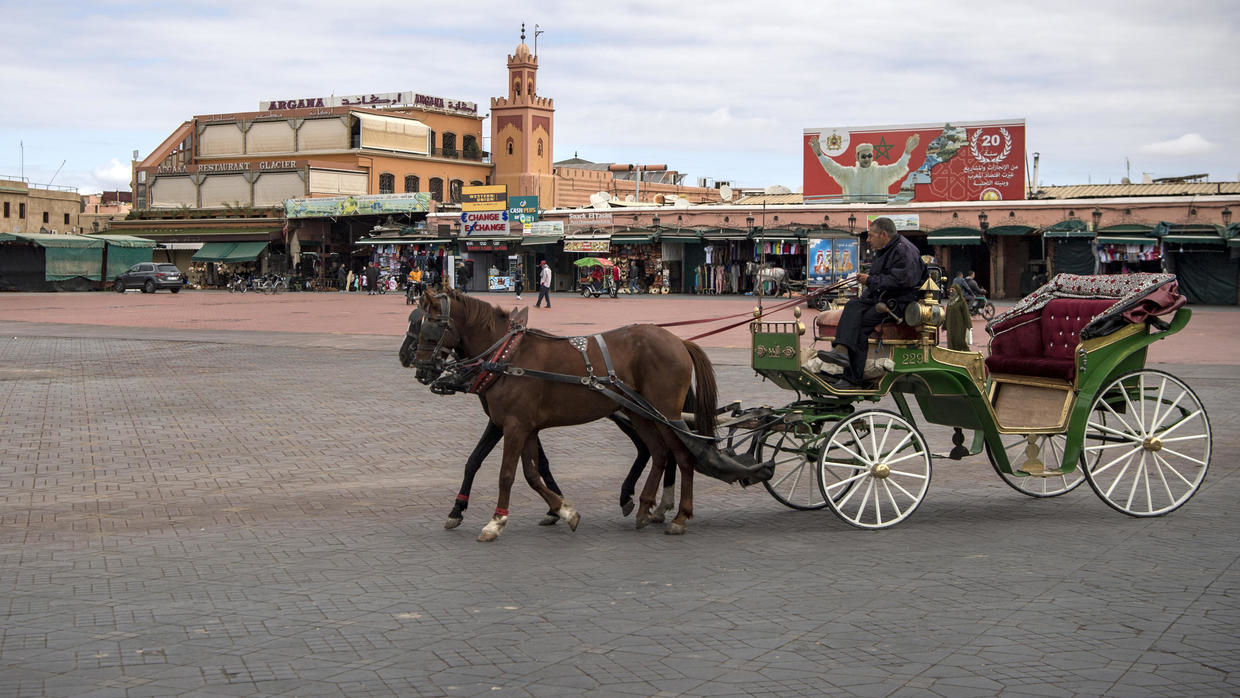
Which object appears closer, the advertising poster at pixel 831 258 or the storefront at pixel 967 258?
the storefront at pixel 967 258

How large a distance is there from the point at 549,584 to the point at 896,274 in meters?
3.19

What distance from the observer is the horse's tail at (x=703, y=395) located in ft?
25.7

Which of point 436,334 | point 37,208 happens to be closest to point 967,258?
point 436,334

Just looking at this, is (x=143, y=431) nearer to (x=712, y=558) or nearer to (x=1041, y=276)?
(x=712, y=558)

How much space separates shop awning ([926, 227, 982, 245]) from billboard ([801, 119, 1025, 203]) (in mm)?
4550

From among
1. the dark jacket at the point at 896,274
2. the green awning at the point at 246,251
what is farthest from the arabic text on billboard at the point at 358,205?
the dark jacket at the point at 896,274

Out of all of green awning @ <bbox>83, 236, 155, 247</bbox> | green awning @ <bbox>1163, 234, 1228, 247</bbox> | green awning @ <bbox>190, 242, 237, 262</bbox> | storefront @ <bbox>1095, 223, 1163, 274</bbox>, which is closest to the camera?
green awning @ <bbox>1163, 234, 1228, 247</bbox>

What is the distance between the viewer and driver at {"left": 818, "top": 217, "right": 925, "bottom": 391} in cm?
768

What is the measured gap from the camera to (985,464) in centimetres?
1067

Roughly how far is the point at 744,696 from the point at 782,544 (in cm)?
270

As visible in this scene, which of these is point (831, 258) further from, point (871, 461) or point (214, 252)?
point (871, 461)

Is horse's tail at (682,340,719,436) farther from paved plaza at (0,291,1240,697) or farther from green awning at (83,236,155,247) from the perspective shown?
green awning at (83,236,155,247)

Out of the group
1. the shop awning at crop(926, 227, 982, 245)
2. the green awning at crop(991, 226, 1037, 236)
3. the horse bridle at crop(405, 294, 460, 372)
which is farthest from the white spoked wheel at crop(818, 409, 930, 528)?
the shop awning at crop(926, 227, 982, 245)

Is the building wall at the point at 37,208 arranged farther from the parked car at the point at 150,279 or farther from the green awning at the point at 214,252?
the parked car at the point at 150,279
